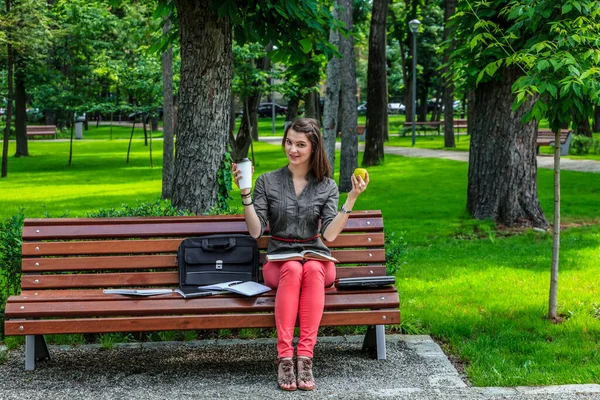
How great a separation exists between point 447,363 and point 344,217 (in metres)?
1.08

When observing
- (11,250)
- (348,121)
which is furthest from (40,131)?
(11,250)

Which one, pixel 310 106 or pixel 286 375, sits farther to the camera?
pixel 310 106

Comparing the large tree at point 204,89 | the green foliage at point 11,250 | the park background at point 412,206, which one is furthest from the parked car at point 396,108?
the green foliage at point 11,250

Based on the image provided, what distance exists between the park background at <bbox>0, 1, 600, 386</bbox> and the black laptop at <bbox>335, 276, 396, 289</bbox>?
27.4 inches

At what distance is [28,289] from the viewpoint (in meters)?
5.52

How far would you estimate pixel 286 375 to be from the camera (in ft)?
16.2

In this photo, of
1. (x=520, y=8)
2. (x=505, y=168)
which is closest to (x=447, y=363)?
(x=520, y=8)

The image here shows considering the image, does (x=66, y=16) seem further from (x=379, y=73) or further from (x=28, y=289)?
(x=28, y=289)

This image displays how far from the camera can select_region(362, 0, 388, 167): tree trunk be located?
22578mm

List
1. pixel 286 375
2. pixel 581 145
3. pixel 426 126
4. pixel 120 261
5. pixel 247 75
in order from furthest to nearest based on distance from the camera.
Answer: pixel 426 126, pixel 581 145, pixel 247 75, pixel 120 261, pixel 286 375

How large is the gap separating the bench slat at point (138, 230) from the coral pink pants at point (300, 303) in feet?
1.81

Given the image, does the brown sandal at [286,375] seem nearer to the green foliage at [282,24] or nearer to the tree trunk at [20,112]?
the green foliage at [282,24]

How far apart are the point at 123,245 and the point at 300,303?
1232 millimetres

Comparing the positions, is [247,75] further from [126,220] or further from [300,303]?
[300,303]
